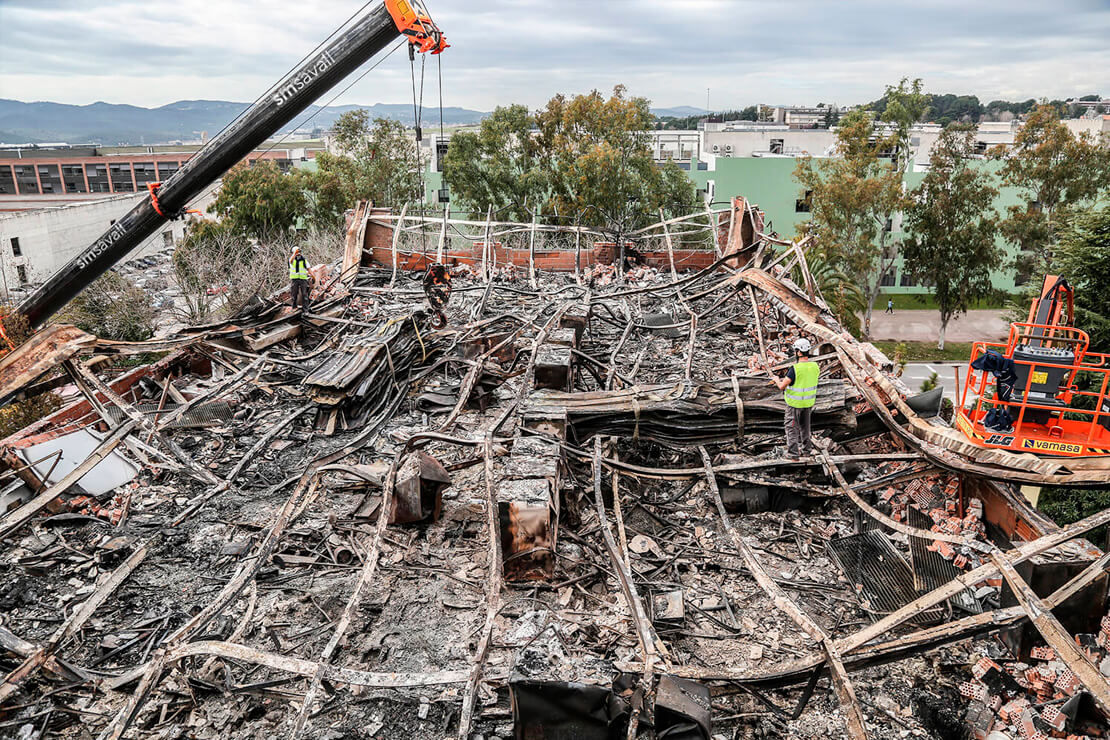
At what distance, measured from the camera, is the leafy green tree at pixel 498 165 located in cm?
3419

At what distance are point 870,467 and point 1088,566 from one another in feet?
8.59

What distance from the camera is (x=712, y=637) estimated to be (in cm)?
507

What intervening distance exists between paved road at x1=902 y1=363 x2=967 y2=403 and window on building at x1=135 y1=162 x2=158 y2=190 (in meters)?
55.1

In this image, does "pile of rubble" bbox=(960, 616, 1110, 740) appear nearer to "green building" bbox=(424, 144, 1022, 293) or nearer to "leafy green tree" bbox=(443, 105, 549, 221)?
"leafy green tree" bbox=(443, 105, 549, 221)

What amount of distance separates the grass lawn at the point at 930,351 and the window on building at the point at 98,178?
5676 centimetres

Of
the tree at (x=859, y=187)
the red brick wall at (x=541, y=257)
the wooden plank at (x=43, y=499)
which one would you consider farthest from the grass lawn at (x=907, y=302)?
the wooden plank at (x=43, y=499)

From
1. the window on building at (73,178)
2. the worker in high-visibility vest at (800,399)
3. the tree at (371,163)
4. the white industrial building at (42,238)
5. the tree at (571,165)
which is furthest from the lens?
the window on building at (73,178)

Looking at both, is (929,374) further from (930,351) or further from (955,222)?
(955,222)

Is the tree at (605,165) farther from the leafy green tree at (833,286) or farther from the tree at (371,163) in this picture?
the leafy green tree at (833,286)

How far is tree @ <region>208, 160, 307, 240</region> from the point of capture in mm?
32438

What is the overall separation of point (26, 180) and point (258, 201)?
1264 inches

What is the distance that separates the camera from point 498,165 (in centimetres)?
3434

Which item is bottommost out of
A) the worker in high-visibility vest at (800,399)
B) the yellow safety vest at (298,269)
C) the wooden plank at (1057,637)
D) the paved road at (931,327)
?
the paved road at (931,327)

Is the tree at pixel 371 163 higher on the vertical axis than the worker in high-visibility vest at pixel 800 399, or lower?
higher
